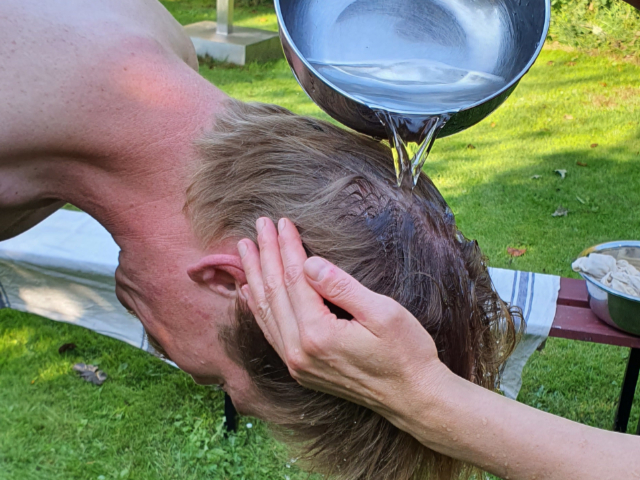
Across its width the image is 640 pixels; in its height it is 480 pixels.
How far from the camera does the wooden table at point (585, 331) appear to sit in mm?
2689

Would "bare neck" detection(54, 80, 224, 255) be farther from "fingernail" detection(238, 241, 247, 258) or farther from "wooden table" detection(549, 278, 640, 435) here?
"wooden table" detection(549, 278, 640, 435)

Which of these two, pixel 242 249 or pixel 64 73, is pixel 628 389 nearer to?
pixel 242 249

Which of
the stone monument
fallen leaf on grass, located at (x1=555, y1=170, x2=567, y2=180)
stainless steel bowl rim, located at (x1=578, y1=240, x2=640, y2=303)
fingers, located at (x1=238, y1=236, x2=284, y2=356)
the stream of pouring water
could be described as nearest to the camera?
the stream of pouring water

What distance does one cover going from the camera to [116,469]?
3104 millimetres

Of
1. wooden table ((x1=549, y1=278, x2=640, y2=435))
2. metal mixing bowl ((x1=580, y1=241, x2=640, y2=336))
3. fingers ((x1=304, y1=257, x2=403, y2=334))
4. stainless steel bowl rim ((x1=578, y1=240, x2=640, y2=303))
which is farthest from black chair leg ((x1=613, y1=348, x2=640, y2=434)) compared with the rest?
fingers ((x1=304, y1=257, x2=403, y2=334))

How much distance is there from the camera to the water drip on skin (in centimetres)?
125

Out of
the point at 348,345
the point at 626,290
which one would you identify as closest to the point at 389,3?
the point at 348,345

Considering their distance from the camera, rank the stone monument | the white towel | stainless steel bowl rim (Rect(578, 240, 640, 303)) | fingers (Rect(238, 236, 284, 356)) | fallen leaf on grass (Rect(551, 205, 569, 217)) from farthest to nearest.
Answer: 1. the stone monument
2. fallen leaf on grass (Rect(551, 205, 569, 217))
3. the white towel
4. stainless steel bowl rim (Rect(578, 240, 640, 303))
5. fingers (Rect(238, 236, 284, 356))

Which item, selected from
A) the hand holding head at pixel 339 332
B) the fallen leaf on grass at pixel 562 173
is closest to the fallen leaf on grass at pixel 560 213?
the fallen leaf on grass at pixel 562 173

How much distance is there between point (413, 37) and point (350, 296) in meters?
0.58

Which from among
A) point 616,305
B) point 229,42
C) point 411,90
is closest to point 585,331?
point 616,305

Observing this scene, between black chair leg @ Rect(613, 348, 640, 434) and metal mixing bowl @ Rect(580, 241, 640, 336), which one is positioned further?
black chair leg @ Rect(613, 348, 640, 434)

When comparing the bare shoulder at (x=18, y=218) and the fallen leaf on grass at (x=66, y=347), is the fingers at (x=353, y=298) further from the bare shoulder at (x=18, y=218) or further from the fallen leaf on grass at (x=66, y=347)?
the fallen leaf on grass at (x=66, y=347)

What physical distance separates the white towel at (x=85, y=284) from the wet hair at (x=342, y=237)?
128 cm
